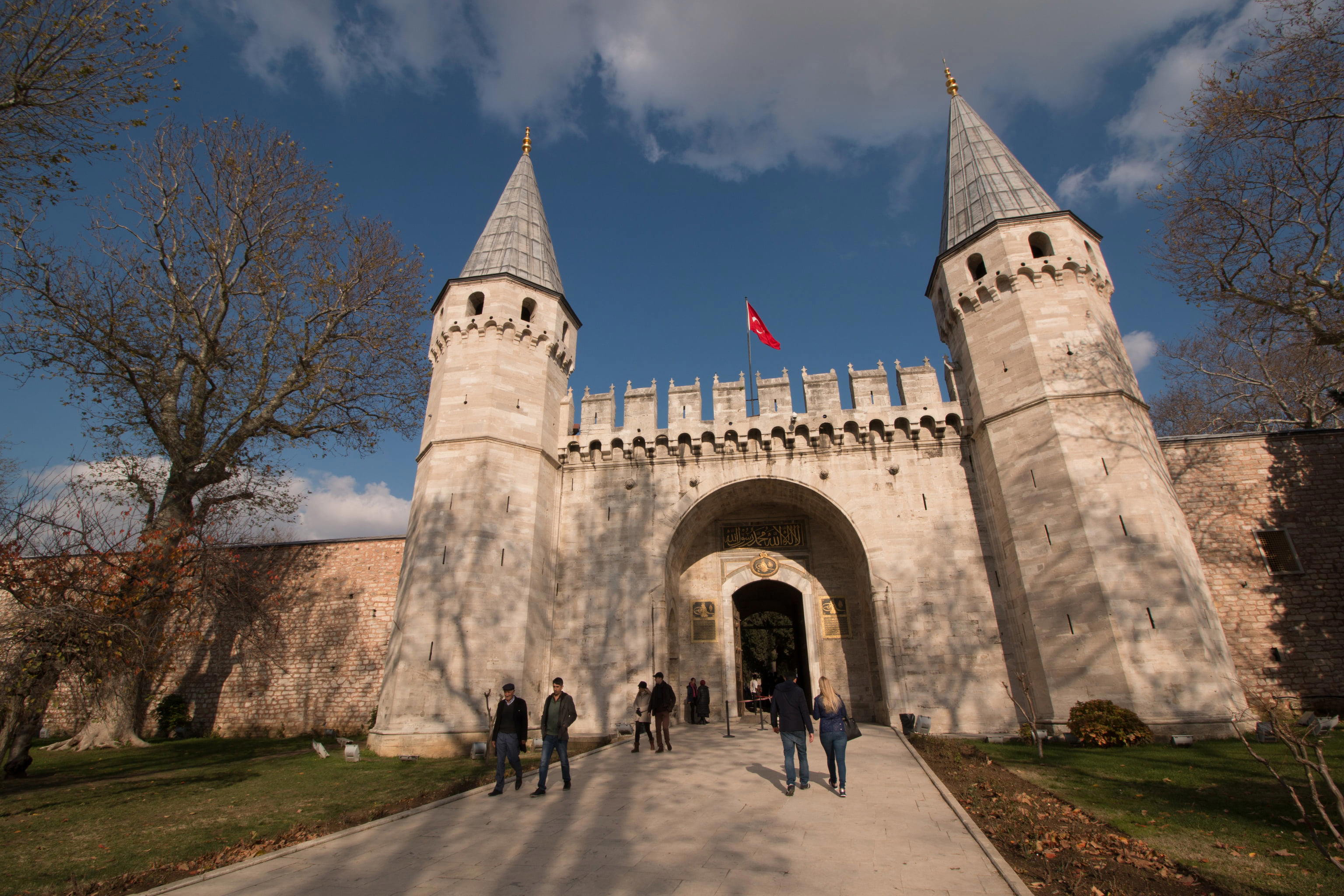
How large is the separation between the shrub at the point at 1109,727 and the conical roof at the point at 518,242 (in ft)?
50.7

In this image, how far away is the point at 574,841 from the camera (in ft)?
18.0

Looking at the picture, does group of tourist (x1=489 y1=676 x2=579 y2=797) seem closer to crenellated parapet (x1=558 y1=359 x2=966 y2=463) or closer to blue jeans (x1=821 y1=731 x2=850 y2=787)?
blue jeans (x1=821 y1=731 x2=850 y2=787)

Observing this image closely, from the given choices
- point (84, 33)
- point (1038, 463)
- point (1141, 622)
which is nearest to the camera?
point (84, 33)

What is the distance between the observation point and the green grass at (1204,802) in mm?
4801

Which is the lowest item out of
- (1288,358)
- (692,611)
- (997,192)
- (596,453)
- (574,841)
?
(574,841)

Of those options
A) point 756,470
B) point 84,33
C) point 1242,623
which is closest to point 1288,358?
point 1242,623

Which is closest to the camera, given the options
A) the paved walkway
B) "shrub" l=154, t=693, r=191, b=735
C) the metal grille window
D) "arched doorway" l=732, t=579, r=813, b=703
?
the paved walkway

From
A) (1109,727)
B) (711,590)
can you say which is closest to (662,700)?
(711,590)

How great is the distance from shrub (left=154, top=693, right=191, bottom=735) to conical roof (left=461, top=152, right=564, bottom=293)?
46.8 ft

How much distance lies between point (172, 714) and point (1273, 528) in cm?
2786

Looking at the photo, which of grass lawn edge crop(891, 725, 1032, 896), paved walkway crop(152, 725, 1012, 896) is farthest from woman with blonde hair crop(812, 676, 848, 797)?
grass lawn edge crop(891, 725, 1032, 896)

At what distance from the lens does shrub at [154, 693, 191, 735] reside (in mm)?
17016

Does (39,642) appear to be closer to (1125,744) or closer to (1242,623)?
(1125,744)

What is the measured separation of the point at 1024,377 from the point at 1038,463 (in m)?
2.07
